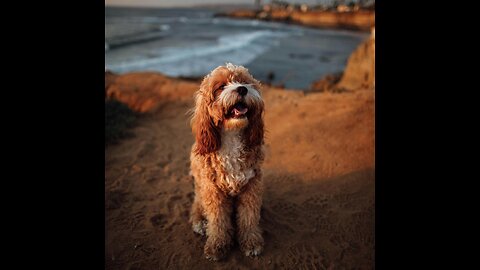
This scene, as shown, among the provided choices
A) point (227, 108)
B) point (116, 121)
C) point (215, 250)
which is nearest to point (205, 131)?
point (227, 108)

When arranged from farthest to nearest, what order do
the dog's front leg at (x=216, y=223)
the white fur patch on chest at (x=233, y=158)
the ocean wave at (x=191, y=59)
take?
the ocean wave at (x=191, y=59), the dog's front leg at (x=216, y=223), the white fur patch on chest at (x=233, y=158)

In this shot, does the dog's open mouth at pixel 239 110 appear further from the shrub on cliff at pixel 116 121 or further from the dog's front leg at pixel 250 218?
the shrub on cliff at pixel 116 121

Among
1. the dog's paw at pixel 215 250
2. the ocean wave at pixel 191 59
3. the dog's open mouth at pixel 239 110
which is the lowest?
the dog's paw at pixel 215 250

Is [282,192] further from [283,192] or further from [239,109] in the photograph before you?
[239,109]

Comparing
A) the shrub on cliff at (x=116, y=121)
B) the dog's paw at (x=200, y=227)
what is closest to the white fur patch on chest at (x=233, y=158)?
the dog's paw at (x=200, y=227)

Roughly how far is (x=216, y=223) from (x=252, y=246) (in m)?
0.52

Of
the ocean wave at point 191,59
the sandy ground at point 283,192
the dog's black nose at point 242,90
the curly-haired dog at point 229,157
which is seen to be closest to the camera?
the dog's black nose at point 242,90

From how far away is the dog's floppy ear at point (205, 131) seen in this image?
3.28 metres

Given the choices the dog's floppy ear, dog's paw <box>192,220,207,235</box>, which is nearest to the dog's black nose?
the dog's floppy ear
